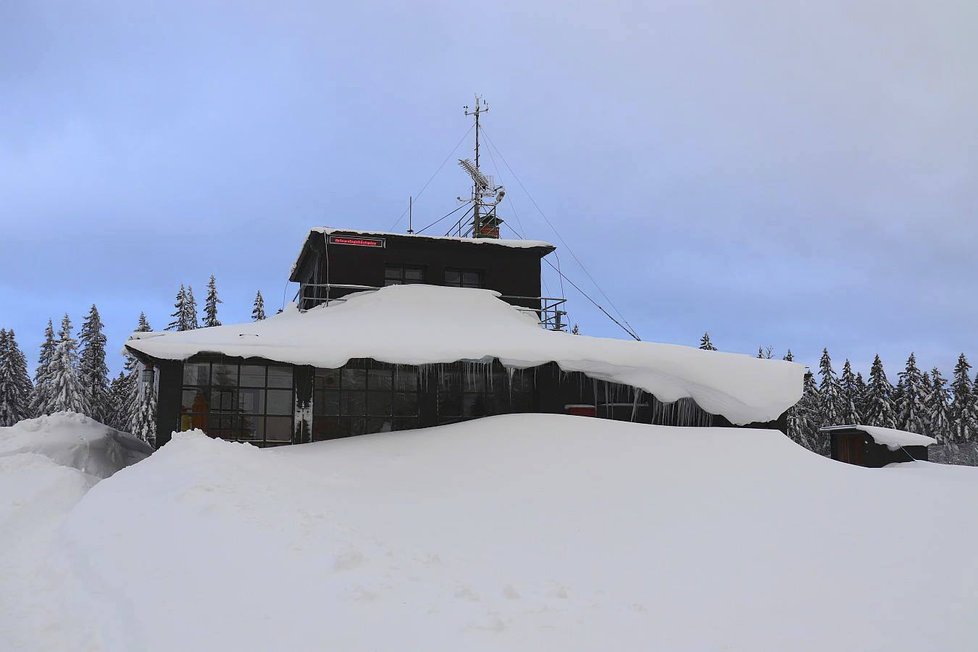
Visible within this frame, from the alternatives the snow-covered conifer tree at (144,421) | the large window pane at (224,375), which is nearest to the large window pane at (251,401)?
the large window pane at (224,375)

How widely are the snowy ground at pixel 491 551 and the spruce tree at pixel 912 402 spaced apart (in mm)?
38176

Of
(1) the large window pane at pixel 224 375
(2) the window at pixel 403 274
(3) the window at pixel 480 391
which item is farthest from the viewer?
(2) the window at pixel 403 274

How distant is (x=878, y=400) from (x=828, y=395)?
299 centimetres

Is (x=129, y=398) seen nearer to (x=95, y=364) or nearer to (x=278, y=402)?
(x=95, y=364)

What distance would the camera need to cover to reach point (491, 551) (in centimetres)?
807

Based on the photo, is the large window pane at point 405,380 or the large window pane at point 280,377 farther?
the large window pane at point 405,380

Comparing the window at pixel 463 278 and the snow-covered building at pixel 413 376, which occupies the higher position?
the window at pixel 463 278

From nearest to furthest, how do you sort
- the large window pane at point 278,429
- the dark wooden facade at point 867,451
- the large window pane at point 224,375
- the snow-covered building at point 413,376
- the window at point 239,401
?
the snow-covered building at point 413,376
the window at point 239,401
the large window pane at point 224,375
the large window pane at point 278,429
the dark wooden facade at point 867,451

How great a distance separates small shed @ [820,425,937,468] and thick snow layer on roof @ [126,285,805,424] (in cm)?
1397

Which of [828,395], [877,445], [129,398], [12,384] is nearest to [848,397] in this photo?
[828,395]

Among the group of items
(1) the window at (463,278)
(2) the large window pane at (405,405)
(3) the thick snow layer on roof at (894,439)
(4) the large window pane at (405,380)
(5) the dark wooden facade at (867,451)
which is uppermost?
(1) the window at (463,278)

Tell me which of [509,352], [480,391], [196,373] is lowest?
[480,391]

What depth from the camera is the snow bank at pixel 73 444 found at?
1536 centimetres

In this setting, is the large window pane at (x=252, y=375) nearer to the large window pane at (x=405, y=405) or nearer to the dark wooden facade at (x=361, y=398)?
the dark wooden facade at (x=361, y=398)
